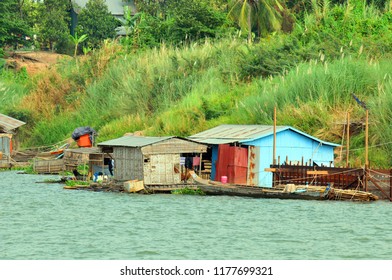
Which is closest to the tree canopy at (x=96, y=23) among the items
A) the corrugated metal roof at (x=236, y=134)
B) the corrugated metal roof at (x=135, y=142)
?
the corrugated metal roof at (x=236, y=134)

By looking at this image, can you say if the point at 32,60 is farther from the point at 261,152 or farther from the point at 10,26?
the point at 261,152

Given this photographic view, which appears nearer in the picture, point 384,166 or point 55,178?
point 384,166

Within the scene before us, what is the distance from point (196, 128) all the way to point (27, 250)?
24576 mm

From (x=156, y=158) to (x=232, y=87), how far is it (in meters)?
16.1

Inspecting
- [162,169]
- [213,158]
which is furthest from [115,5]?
[162,169]

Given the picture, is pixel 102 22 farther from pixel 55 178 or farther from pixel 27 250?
pixel 27 250

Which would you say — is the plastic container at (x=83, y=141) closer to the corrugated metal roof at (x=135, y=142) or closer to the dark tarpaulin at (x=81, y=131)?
the dark tarpaulin at (x=81, y=131)

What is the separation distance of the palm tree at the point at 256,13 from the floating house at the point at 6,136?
15688 millimetres

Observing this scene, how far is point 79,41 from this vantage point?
80875mm

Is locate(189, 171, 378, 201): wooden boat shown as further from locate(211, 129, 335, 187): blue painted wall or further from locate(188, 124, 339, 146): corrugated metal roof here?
locate(188, 124, 339, 146): corrugated metal roof

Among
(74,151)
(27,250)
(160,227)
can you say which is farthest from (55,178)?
(27,250)

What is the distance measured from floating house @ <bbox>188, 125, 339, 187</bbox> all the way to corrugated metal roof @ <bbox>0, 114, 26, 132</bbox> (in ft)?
67.8

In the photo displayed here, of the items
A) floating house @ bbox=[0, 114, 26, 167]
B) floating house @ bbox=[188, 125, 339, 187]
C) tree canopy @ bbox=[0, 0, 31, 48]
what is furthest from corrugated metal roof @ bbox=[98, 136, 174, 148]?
tree canopy @ bbox=[0, 0, 31, 48]

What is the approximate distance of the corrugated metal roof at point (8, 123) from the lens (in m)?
59.4
